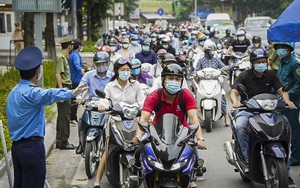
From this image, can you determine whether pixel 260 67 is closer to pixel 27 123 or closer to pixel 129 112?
pixel 129 112

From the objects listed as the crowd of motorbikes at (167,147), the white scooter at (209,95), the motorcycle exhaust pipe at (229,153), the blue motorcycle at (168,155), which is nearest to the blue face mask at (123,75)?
the crowd of motorbikes at (167,147)

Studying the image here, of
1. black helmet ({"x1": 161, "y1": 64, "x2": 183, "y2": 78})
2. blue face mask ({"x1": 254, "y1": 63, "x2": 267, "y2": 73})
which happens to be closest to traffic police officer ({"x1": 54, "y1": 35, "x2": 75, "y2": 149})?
blue face mask ({"x1": 254, "y1": 63, "x2": 267, "y2": 73})

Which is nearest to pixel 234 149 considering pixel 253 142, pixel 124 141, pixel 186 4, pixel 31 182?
pixel 253 142

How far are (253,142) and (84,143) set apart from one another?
269 centimetres

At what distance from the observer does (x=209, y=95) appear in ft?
40.5

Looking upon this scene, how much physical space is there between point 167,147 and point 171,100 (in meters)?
0.99

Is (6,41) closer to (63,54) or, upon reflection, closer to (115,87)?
(63,54)

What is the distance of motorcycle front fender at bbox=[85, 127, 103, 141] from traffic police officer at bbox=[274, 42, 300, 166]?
2.74 meters

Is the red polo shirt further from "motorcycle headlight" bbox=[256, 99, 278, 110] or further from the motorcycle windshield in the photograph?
"motorcycle headlight" bbox=[256, 99, 278, 110]

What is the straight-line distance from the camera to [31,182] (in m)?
6.00

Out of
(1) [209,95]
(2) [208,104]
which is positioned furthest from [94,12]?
(2) [208,104]

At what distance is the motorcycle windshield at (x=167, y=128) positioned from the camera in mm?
5930

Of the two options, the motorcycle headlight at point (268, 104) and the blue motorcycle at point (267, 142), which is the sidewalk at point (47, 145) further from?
the motorcycle headlight at point (268, 104)

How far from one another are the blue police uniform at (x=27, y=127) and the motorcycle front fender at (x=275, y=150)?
2.39 meters
